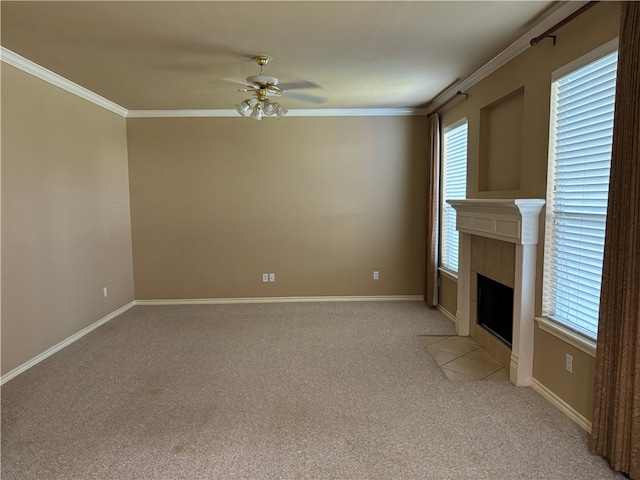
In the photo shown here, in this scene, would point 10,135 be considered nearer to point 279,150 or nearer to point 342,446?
point 279,150

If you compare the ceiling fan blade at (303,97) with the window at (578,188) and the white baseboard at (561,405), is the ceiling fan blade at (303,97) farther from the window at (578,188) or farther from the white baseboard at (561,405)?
the white baseboard at (561,405)

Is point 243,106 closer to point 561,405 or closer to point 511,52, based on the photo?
point 511,52

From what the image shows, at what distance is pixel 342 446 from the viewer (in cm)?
234

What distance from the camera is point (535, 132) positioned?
2.96 metres

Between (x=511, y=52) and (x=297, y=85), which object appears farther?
(x=297, y=85)

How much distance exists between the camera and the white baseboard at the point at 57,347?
10.8ft

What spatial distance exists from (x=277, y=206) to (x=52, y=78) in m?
2.91

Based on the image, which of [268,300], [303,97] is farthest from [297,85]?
[268,300]

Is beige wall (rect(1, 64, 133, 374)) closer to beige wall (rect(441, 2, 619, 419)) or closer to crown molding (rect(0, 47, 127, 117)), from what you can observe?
crown molding (rect(0, 47, 127, 117))

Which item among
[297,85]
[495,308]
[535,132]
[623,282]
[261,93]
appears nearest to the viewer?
[623,282]

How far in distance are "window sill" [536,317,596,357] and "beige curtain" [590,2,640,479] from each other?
292mm

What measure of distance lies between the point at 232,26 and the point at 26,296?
292cm

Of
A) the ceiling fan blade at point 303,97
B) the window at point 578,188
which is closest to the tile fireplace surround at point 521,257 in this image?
the window at point 578,188

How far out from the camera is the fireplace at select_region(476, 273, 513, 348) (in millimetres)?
3453
